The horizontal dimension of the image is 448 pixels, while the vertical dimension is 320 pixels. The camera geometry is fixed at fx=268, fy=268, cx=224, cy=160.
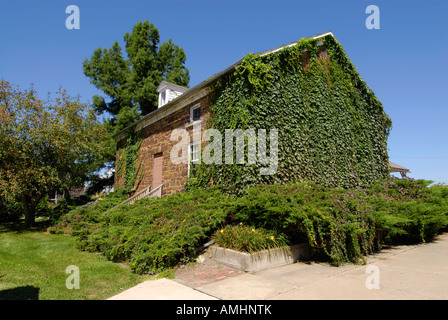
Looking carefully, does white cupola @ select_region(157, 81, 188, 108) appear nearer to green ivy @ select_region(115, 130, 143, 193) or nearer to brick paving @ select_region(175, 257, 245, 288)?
green ivy @ select_region(115, 130, 143, 193)

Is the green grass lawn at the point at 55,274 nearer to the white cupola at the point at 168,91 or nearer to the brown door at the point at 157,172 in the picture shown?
the brown door at the point at 157,172

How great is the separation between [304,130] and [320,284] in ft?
24.5

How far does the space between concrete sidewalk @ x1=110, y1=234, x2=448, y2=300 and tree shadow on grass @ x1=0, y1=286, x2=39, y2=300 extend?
1.40 meters

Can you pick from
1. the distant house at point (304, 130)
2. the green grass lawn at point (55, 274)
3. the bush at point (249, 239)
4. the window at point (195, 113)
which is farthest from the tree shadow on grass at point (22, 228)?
the bush at point (249, 239)

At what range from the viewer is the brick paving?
4922mm

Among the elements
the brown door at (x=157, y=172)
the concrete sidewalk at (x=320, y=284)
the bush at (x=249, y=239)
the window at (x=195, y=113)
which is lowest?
the concrete sidewalk at (x=320, y=284)

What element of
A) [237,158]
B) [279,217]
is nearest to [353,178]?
[237,158]

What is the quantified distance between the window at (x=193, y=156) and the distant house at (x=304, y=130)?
5cm

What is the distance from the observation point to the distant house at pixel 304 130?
1038 cm

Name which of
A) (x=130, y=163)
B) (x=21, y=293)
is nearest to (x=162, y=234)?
(x=21, y=293)

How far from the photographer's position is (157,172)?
14.6 meters

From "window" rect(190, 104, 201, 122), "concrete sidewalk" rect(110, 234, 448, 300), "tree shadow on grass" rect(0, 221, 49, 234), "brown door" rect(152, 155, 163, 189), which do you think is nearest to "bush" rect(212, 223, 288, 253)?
"concrete sidewalk" rect(110, 234, 448, 300)
